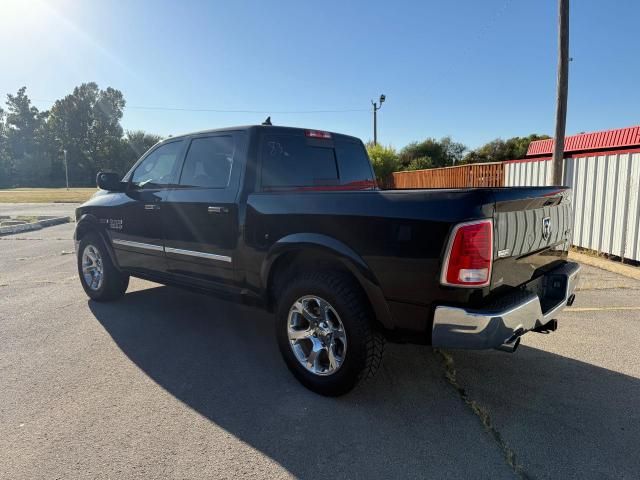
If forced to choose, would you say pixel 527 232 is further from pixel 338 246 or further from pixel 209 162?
pixel 209 162

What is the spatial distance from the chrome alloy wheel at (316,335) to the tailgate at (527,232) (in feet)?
3.59

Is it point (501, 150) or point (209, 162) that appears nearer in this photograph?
point (209, 162)

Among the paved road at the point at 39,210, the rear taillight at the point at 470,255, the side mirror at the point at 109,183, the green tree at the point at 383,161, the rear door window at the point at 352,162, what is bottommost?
the paved road at the point at 39,210

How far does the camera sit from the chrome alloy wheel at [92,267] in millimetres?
5293

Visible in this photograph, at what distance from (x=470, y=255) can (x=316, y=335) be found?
4.19 feet

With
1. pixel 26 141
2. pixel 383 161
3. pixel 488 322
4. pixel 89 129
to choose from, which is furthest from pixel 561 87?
pixel 26 141

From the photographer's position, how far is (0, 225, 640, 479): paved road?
7.66 feet

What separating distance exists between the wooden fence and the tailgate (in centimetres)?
943

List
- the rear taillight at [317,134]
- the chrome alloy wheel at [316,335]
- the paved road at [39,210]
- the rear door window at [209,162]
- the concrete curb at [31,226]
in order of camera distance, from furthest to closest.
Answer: the paved road at [39,210], the concrete curb at [31,226], the rear taillight at [317,134], the rear door window at [209,162], the chrome alloy wheel at [316,335]

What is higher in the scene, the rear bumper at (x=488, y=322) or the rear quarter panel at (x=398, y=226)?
the rear quarter panel at (x=398, y=226)

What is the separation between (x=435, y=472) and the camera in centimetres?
224

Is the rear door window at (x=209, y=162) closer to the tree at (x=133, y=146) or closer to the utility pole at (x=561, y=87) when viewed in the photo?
the utility pole at (x=561, y=87)

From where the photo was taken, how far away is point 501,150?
4484 cm

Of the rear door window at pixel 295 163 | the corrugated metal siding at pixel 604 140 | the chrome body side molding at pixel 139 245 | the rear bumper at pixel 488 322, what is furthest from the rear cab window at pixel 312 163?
the corrugated metal siding at pixel 604 140
